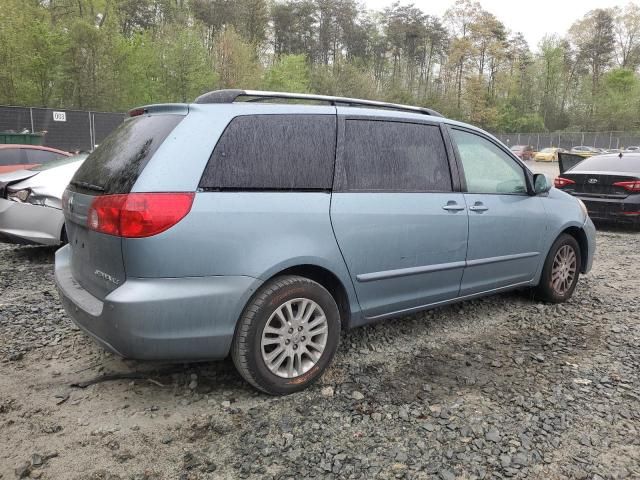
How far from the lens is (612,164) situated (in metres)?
9.57

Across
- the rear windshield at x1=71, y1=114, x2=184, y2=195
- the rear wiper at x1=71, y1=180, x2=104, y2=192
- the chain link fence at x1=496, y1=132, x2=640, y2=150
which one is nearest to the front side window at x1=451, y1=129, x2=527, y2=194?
the rear windshield at x1=71, y1=114, x2=184, y2=195

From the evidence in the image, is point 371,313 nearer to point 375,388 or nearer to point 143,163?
point 375,388

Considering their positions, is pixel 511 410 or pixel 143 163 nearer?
pixel 143 163

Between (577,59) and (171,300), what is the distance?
79888 mm

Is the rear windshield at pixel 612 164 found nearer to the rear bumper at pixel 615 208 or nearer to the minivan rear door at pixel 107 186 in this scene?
the rear bumper at pixel 615 208

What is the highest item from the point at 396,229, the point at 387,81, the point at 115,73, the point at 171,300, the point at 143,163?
the point at 387,81

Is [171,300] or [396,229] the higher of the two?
[396,229]

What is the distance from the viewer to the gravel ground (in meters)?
2.46

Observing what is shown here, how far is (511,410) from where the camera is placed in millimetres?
2980

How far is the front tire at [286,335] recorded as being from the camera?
9.38 feet

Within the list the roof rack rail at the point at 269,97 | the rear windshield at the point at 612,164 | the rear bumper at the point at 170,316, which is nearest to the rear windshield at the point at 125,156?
the roof rack rail at the point at 269,97

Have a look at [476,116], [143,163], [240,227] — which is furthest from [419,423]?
[476,116]

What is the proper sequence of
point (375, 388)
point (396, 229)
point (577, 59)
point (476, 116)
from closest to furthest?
point (375, 388) < point (396, 229) < point (476, 116) < point (577, 59)

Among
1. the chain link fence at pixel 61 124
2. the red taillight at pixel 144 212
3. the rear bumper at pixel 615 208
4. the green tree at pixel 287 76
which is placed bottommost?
the rear bumper at pixel 615 208
